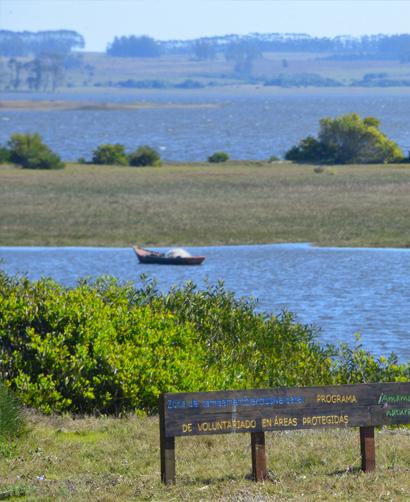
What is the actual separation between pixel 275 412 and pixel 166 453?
1.32 m

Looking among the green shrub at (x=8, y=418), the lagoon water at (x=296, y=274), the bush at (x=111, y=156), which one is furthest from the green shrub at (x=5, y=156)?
the green shrub at (x=8, y=418)

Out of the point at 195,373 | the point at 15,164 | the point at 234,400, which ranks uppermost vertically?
the point at 234,400

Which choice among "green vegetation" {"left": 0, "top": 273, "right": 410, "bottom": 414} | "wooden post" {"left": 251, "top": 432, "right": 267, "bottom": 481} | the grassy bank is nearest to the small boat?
the grassy bank

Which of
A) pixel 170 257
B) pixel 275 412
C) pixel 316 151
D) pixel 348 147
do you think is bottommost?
pixel 170 257

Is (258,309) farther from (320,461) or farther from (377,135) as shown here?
(377,135)

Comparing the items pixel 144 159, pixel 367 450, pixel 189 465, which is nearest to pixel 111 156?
pixel 144 159

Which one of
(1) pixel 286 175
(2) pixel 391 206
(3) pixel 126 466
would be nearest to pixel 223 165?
(1) pixel 286 175

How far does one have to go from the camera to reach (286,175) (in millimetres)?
77750

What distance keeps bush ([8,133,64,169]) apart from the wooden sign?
231ft

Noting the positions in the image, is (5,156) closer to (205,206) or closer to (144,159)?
(144,159)

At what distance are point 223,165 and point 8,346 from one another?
67224 millimetres

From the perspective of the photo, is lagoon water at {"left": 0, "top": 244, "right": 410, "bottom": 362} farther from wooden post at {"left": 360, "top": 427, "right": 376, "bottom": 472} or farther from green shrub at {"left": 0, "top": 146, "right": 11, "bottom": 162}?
green shrub at {"left": 0, "top": 146, "right": 11, "bottom": 162}

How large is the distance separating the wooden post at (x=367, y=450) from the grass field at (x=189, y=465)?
4.0 inches

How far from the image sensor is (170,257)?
51.0 m
